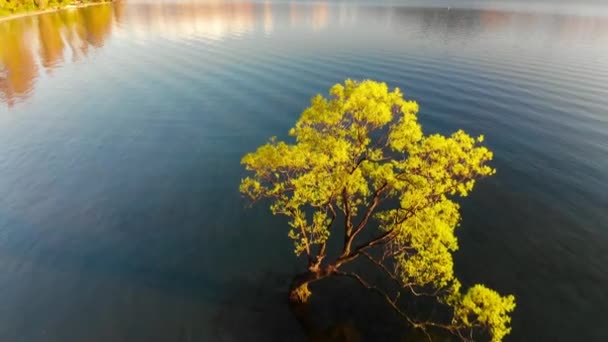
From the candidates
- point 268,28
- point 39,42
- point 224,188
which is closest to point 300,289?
point 224,188

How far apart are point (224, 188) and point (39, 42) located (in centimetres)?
12844

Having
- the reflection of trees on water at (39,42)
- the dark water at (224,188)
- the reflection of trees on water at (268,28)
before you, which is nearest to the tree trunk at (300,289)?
the dark water at (224,188)

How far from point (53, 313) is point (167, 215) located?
47.8ft

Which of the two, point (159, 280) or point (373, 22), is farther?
point (373, 22)

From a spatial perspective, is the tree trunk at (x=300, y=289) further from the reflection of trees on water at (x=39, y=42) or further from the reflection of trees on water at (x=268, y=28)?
the reflection of trees on water at (x=268, y=28)

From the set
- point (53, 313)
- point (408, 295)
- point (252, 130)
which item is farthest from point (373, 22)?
point (53, 313)

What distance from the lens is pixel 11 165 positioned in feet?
161

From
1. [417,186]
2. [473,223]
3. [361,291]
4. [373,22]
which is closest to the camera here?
[417,186]

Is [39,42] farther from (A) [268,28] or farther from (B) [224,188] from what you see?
(B) [224,188]

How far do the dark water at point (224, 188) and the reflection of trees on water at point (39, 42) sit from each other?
1209 mm

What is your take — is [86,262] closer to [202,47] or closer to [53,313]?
[53,313]

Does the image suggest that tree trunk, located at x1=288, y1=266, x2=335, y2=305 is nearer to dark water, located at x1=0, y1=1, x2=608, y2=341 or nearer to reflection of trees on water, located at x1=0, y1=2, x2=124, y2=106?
dark water, located at x1=0, y1=1, x2=608, y2=341

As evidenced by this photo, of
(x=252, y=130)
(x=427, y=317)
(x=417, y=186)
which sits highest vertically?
(x=417, y=186)

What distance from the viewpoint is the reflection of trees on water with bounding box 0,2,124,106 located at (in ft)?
277
